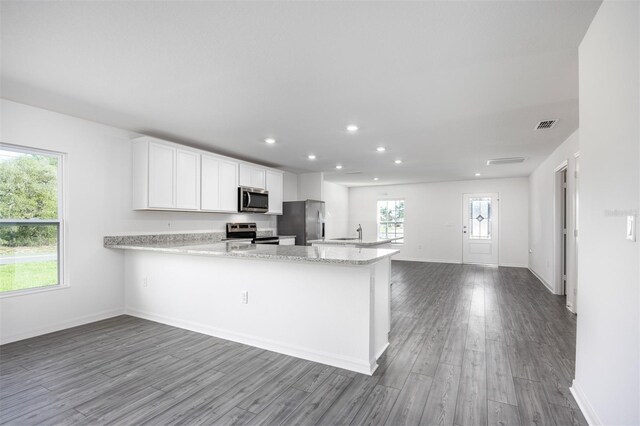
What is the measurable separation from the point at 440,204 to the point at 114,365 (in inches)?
330

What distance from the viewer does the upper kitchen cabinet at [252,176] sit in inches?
218

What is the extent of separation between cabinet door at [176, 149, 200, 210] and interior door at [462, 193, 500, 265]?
7.12m

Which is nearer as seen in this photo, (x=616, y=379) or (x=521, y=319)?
(x=616, y=379)

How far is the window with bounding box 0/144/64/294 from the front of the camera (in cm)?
316

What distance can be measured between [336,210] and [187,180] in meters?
5.70

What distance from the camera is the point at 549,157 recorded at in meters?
5.59

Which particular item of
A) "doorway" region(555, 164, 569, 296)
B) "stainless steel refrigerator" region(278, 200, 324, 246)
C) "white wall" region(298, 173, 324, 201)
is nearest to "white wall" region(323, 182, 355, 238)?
"white wall" region(298, 173, 324, 201)

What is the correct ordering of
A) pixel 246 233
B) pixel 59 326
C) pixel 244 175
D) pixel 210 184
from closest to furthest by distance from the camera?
pixel 59 326 → pixel 210 184 → pixel 244 175 → pixel 246 233

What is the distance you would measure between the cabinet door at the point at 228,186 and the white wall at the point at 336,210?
3.96 m

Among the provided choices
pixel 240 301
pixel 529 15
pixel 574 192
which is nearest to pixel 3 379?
pixel 240 301

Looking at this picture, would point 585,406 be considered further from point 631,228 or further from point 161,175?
point 161,175

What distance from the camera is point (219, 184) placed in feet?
16.5

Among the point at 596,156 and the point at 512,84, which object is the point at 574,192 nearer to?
the point at 512,84

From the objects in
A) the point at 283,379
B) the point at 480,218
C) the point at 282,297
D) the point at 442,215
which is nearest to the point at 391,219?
the point at 442,215
